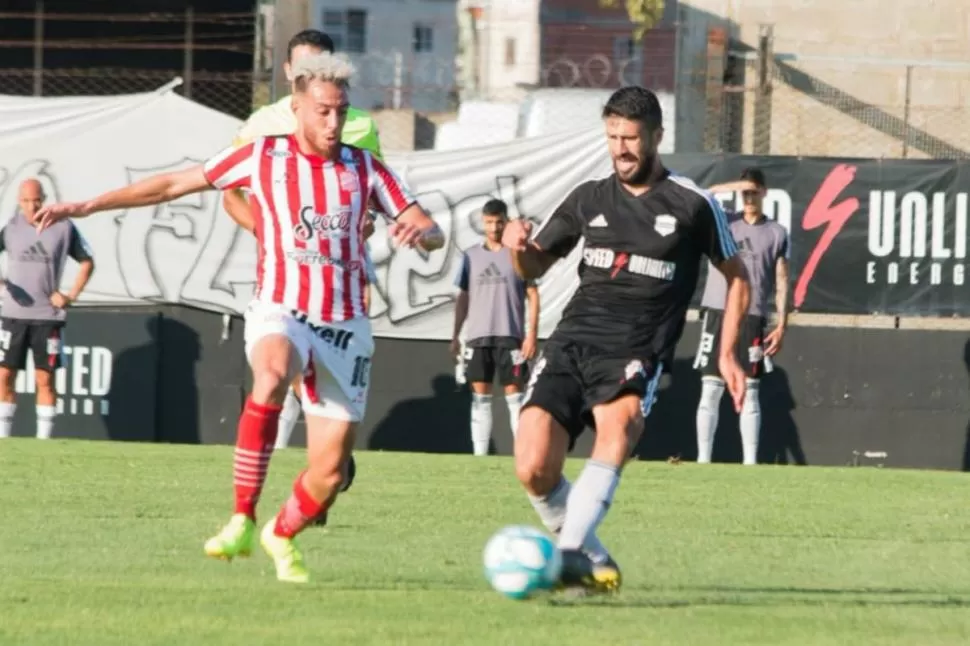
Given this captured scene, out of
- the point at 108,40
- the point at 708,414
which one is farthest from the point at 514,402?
the point at 108,40

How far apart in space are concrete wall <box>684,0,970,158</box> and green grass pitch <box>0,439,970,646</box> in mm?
5962

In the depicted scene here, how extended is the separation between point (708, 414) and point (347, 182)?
912 cm

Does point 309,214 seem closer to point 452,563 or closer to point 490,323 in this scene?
point 452,563

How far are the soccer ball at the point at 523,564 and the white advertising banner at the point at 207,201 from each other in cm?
1054

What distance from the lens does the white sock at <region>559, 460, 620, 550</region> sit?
7375mm

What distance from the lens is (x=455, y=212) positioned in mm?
17938

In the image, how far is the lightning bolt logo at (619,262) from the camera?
7.80 metres

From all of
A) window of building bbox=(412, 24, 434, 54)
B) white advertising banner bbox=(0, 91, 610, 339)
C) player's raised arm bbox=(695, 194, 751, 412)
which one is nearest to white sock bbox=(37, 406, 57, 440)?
white advertising banner bbox=(0, 91, 610, 339)

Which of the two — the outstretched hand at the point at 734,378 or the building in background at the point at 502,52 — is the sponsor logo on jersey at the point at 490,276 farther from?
the outstretched hand at the point at 734,378

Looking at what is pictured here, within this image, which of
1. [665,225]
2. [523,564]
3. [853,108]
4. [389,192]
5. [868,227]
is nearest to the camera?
[523,564]

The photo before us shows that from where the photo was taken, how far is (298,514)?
25.9 feet

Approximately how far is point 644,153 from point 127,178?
11069 millimetres

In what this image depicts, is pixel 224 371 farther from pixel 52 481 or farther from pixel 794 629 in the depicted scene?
pixel 794 629

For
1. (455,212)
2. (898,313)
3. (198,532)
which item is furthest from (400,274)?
(198,532)
